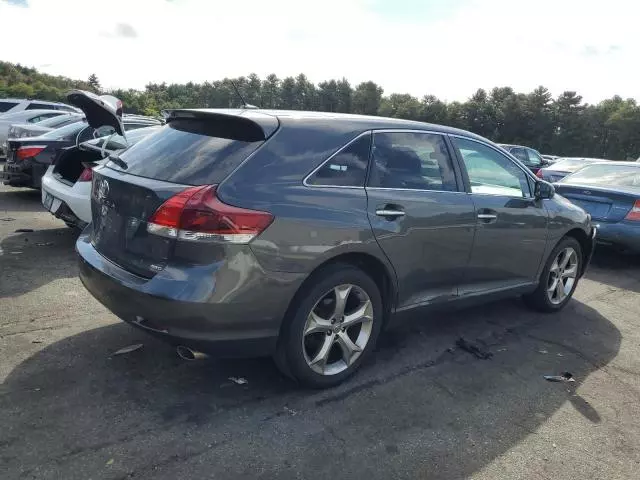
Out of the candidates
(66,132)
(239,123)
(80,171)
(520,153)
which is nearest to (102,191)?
(239,123)

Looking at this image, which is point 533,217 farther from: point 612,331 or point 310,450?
point 310,450

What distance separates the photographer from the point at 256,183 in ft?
9.94

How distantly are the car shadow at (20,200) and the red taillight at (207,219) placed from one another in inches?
257

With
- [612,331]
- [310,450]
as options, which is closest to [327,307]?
[310,450]

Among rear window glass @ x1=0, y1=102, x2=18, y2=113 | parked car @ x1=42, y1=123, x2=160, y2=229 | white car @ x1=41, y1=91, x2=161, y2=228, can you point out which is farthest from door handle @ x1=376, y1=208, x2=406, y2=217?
rear window glass @ x1=0, y1=102, x2=18, y2=113

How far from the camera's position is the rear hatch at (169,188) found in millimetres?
2916

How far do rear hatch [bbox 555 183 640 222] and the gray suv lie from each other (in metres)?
3.73

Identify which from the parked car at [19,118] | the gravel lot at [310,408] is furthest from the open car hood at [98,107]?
the parked car at [19,118]

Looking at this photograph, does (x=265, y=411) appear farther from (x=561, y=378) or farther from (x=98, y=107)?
(x=98, y=107)

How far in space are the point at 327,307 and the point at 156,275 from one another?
1.06m

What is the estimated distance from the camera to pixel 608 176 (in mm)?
8234

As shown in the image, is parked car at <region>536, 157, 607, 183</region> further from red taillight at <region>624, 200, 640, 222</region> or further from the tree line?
the tree line

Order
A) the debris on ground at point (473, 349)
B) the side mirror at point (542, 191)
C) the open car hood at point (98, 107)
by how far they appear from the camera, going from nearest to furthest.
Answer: the debris on ground at point (473, 349), the side mirror at point (542, 191), the open car hood at point (98, 107)

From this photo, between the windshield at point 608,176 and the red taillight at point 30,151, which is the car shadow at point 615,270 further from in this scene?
the red taillight at point 30,151
